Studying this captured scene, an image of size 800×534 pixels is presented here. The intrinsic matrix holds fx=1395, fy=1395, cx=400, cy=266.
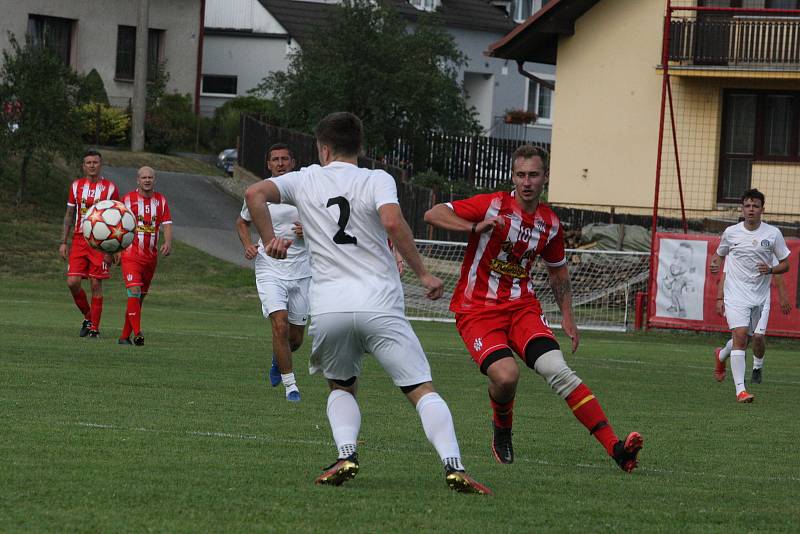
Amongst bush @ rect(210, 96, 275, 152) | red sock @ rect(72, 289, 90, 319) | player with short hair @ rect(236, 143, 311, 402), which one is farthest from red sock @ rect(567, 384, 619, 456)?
bush @ rect(210, 96, 275, 152)

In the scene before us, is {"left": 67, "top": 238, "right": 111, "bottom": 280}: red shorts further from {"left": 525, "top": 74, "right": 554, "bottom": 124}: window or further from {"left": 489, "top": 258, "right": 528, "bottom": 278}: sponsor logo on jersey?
{"left": 525, "top": 74, "right": 554, "bottom": 124}: window

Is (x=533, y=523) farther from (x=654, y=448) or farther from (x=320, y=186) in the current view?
(x=654, y=448)

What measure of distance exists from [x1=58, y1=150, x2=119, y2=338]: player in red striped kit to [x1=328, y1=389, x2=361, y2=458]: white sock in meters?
10.2

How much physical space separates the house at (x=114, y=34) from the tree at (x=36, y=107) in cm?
1306

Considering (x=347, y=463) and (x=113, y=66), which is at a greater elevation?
(x=113, y=66)

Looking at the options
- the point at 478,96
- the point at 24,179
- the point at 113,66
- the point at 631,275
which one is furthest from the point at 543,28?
the point at 478,96

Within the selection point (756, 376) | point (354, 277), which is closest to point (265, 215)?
point (354, 277)

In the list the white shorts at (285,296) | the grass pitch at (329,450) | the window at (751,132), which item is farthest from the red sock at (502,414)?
the window at (751,132)

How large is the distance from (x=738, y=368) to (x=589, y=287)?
10770 mm

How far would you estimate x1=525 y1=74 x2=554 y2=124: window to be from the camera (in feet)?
189

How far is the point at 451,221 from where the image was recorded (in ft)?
27.7

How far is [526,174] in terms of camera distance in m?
8.51

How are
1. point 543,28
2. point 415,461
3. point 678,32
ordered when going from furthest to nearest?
point 543,28
point 678,32
point 415,461

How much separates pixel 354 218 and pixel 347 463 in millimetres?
1230
